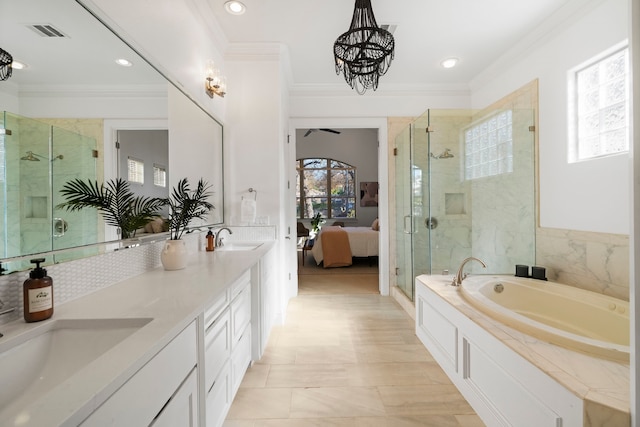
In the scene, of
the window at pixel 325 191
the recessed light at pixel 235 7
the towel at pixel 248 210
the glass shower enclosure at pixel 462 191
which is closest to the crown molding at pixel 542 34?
the glass shower enclosure at pixel 462 191

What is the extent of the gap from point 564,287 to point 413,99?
267 centimetres

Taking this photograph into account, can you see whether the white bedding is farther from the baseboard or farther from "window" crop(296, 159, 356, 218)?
"window" crop(296, 159, 356, 218)

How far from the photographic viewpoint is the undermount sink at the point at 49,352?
28.6 inches

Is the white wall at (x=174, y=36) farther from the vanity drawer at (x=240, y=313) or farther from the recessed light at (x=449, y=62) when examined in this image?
the recessed light at (x=449, y=62)

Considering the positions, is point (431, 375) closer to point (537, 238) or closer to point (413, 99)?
point (537, 238)

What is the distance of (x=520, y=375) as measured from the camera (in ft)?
4.09

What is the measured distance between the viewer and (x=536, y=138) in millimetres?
2615

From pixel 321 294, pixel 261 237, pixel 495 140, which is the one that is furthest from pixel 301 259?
pixel 495 140

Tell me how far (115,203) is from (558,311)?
2851mm

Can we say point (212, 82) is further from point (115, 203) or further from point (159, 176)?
point (115, 203)

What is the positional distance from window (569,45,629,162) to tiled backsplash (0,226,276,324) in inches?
119

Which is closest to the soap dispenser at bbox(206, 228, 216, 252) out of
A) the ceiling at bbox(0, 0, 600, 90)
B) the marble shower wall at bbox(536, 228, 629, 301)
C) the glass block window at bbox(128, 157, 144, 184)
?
the glass block window at bbox(128, 157, 144, 184)

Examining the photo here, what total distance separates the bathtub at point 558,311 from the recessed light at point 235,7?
2.73 meters

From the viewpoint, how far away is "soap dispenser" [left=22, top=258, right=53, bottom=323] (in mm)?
889
